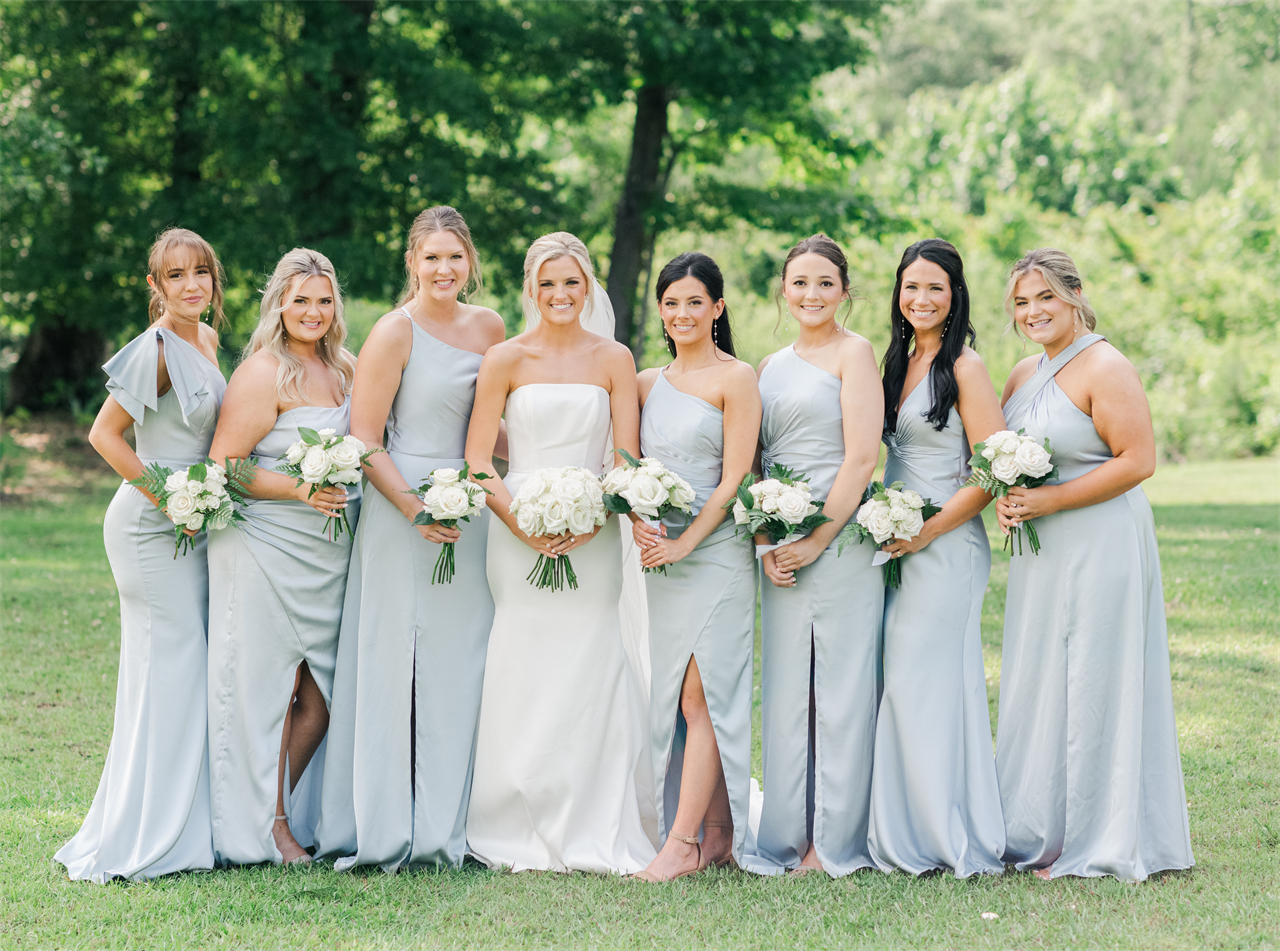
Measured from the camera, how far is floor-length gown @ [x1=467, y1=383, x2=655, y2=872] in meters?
5.36

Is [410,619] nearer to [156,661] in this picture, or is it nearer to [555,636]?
[555,636]

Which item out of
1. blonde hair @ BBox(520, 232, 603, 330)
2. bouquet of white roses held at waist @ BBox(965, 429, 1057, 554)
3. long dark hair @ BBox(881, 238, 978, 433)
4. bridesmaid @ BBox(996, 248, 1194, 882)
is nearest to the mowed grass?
bridesmaid @ BBox(996, 248, 1194, 882)

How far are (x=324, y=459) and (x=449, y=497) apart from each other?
561 mm

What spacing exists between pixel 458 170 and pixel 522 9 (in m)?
2.64

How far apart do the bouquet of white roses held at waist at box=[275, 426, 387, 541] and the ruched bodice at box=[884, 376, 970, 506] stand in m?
2.48

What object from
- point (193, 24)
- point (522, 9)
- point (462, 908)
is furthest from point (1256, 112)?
point (462, 908)

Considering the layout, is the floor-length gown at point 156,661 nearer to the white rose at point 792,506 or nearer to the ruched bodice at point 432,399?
the ruched bodice at point 432,399

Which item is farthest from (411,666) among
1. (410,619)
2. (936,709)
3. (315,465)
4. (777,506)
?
(936,709)

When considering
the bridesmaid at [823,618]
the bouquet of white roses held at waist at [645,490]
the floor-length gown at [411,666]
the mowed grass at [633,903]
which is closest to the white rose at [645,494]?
the bouquet of white roses held at waist at [645,490]

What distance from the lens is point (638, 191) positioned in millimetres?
18094

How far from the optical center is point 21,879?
16.5 ft

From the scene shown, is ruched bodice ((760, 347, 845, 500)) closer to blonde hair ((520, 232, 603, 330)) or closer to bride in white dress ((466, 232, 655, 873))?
bride in white dress ((466, 232, 655, 873))

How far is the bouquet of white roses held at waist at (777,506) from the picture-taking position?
4.95 m

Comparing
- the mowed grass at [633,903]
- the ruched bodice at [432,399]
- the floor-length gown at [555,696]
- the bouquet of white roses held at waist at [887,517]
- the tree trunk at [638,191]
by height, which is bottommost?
the mowed grass at [633,903]
